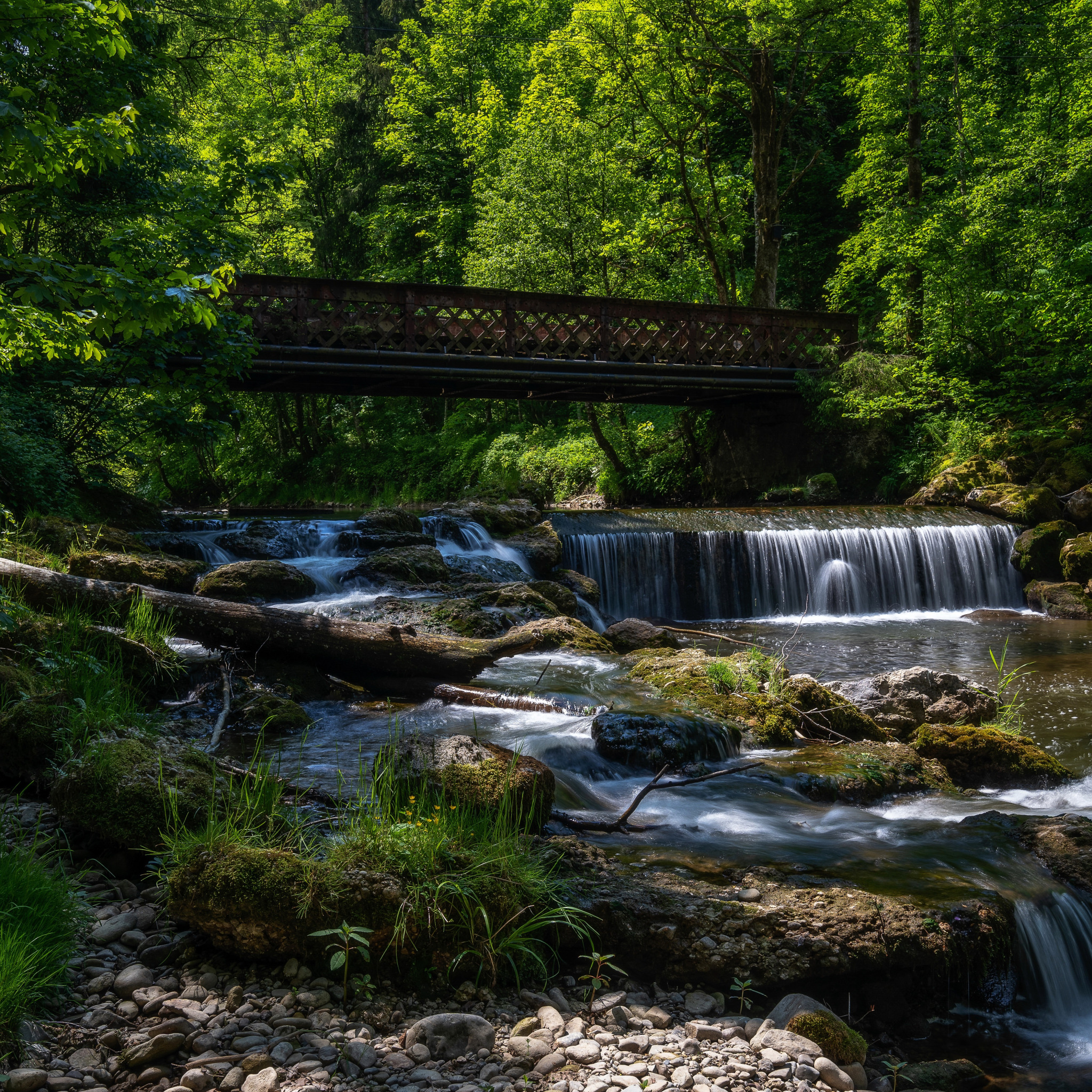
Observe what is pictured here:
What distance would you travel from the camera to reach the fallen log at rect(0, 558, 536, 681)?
708cm

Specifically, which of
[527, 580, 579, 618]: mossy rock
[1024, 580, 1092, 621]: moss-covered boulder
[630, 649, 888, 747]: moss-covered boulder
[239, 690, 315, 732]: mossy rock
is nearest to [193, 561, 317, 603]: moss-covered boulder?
[527, 580, 579, 618]: mossy rock

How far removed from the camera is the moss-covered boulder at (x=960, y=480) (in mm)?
18656

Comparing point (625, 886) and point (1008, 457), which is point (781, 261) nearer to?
point (1008, 457)

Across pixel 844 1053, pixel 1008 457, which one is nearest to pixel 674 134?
pixel 1008 457

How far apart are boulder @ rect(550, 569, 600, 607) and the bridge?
6.06 metres

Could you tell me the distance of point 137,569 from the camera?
891cm

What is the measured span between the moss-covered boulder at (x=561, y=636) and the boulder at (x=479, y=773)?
4938 mm

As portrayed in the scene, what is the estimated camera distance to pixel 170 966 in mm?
3352

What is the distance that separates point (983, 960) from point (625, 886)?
5.86ft

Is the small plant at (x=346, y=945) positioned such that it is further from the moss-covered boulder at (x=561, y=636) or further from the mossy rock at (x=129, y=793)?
the moss-covered boulder at (x=561, y=636)

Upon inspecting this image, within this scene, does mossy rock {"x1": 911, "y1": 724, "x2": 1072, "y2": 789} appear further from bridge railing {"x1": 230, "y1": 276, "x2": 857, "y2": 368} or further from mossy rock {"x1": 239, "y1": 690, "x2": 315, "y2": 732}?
bridge railing {"x1": 230, "y1": 276, "x2": 857, "y2": 368}

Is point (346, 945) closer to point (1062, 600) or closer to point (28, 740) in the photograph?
point (28, 740)

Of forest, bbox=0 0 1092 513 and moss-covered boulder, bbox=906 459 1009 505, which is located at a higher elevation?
forest, bbox=0 0 1092 513

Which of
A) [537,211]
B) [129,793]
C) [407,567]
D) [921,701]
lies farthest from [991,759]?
[537,211]
